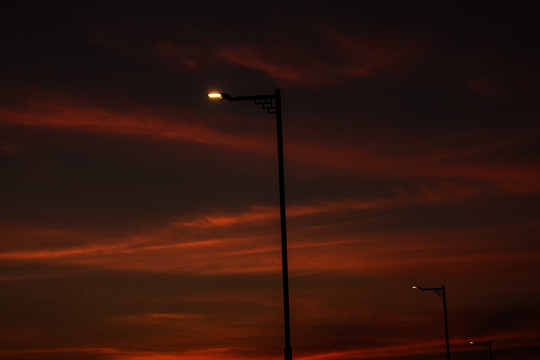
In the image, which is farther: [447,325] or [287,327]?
[447,325]

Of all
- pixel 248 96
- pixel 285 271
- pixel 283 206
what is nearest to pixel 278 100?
pixel 248 96

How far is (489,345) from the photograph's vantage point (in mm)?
83125

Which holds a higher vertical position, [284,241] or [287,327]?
[284,241]

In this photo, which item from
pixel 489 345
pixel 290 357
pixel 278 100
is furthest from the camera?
Result: pixel 489 345

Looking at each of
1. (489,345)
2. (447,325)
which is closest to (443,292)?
(447,325)

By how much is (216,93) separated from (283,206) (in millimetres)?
3699

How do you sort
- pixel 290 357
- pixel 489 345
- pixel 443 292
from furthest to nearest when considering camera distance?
pixel 489 345 < pixel 443 292 < pixel 290 357

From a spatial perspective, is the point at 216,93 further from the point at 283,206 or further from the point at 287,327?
the point at 287,327

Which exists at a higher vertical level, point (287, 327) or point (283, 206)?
point (283, 206)

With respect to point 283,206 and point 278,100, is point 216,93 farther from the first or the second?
point 283,206

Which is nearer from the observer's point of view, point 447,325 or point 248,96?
point 248,96

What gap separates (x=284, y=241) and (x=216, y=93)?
4.57m

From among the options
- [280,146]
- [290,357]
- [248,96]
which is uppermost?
[248,96]

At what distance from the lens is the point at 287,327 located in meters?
22.2
